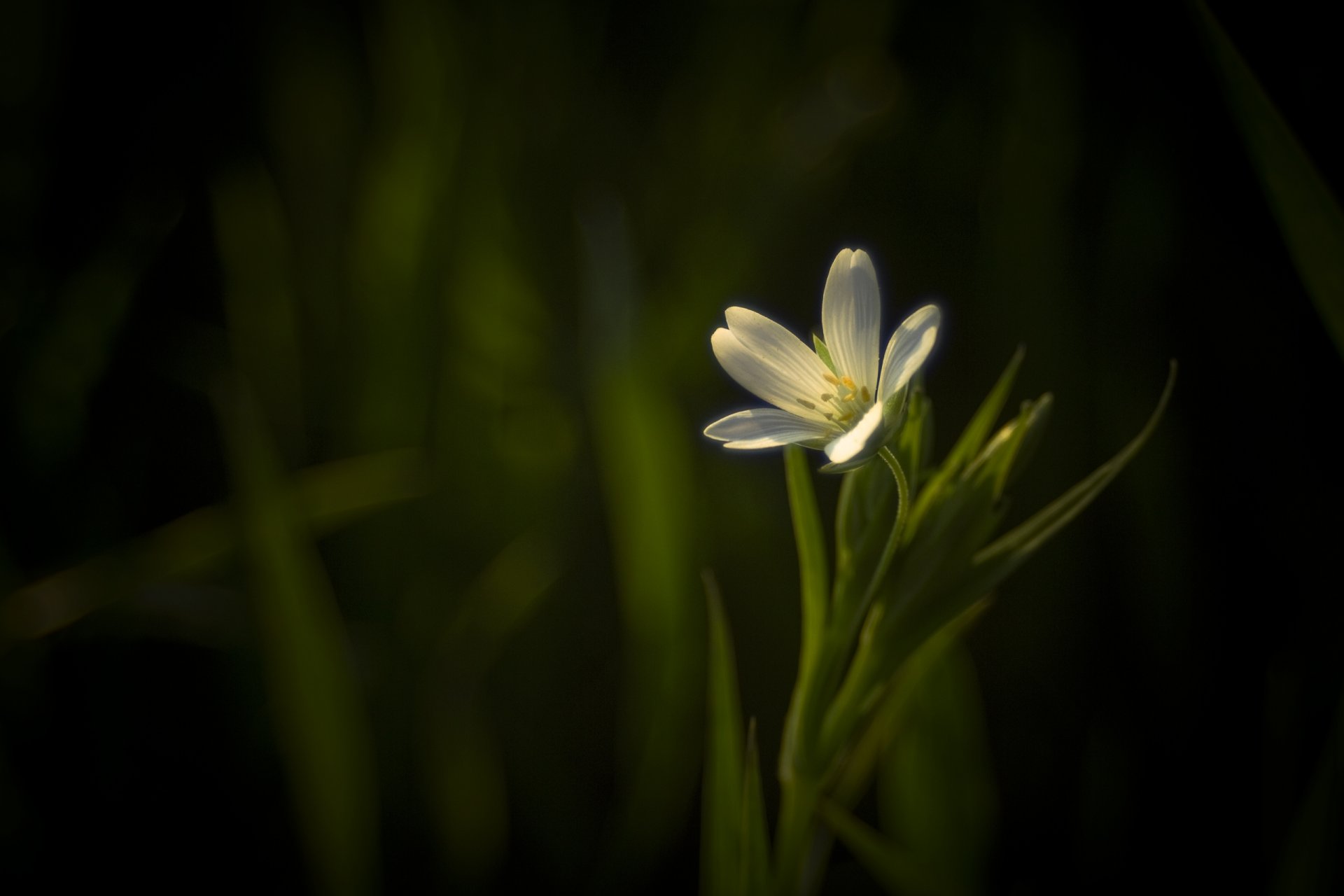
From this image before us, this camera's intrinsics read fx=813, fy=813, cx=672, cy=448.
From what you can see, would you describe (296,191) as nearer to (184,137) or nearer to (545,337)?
(184,137)

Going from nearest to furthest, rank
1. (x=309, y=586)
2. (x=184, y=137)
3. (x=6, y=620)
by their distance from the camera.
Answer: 1. (x=309, y=586)
2. (x=6, y=620)
3. (x=184, y=137)

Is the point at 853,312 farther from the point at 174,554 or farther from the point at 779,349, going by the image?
the point at 174,554

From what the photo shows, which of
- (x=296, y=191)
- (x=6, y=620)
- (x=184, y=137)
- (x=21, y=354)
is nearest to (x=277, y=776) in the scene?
(x=6, y=620)

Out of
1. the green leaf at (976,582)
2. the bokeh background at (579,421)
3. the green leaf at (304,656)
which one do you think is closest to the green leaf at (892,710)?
the green leaf at (976,582)

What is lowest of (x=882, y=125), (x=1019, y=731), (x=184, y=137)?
(x=1019, y=731)

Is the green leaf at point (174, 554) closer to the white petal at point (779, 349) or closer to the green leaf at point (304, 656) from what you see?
the green leaf at point (304, 656)

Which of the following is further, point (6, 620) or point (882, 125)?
point (882, 125)

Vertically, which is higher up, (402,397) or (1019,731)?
(402,397)
